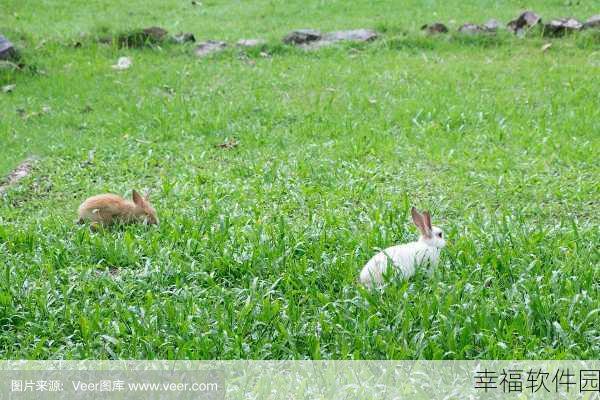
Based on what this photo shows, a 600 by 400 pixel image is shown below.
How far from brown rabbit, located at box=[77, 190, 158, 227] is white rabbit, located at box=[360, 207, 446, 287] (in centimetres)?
210

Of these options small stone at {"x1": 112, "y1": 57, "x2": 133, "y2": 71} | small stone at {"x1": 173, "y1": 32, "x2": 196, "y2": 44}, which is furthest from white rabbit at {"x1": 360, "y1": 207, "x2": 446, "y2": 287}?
small stone at {"x1": 173, "y1": 32, "x2": 196, "y2": 44}

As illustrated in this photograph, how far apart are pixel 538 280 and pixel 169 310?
2.15 m

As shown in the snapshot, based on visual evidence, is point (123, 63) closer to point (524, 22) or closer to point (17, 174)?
point (17, 174)

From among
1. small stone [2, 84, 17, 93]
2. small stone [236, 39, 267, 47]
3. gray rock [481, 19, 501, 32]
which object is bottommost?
small stone [2, 84, 17, 93]


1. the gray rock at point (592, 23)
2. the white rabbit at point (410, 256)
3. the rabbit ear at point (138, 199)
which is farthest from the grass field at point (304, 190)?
the gray rock at point (592, 23)

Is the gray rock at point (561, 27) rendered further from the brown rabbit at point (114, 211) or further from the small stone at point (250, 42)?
the brown rabbit at point (114, 211)

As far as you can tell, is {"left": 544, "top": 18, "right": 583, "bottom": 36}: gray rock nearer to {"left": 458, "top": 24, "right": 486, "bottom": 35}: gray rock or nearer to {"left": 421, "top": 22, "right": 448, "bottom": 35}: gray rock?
{"left": 458, "top": 24, "right": 486, "bottom": 35}: gray rock

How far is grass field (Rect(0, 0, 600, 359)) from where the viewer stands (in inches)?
175

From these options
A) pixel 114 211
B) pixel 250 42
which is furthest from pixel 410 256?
pixel 250 42

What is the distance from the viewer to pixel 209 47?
13539mm

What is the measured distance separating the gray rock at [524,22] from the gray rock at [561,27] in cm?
20

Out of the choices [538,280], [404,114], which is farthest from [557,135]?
[538,280]

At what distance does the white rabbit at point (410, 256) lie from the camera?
4.96 meters

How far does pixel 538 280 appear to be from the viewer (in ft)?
15.9
